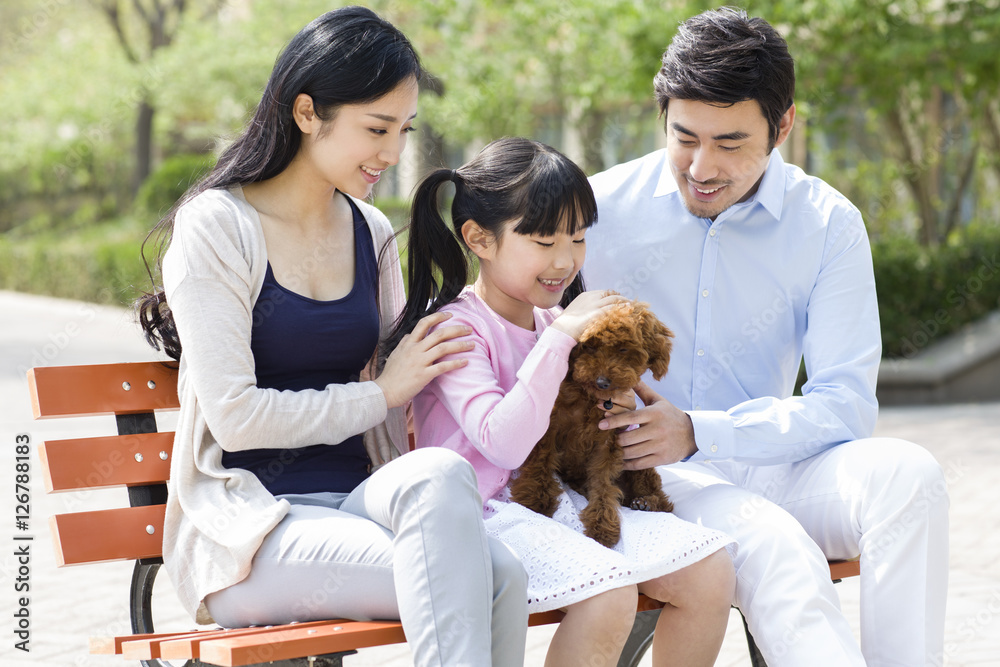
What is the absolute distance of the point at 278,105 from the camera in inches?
105

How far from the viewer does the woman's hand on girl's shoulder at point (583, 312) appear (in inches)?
100

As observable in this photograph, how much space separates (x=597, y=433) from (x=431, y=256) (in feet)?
2.25

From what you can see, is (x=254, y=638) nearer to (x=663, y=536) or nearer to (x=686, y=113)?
(x=663, y=536)

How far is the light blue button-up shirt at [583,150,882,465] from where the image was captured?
3.12 metres

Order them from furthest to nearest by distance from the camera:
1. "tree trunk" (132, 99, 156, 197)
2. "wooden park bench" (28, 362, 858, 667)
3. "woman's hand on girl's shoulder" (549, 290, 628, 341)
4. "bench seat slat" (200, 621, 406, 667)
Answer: "tree trunk" (132, 99, 156, 197) → "wooden park bench" (28, 362, 858, 667) → "woman's hand on girl's shoulder" (549, 290, 628, 341) → "bench seat slat" (200, 621, 406, 667)

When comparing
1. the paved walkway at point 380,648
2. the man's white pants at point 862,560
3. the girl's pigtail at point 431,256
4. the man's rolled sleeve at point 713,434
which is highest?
the girl's pigtail at point 431,256

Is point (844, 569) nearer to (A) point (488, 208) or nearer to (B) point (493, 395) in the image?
(B) point (493, 395)

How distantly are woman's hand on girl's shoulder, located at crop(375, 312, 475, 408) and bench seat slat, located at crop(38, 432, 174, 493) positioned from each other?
0.65m

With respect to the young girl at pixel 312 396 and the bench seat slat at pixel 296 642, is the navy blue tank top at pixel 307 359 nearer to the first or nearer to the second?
the young girl at pixel 312 396

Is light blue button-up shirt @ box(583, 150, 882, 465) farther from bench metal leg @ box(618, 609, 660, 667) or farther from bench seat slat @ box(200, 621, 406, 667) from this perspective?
bench seat slat @ box(200, 621, 406, 667)

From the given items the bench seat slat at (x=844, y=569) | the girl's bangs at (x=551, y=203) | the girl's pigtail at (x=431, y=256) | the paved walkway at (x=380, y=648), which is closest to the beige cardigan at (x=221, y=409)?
the girl's pigtail at (x=431, y=256)

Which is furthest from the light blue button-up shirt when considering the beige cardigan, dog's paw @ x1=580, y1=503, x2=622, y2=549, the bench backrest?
the bench backrest

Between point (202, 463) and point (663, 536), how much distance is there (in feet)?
3.59

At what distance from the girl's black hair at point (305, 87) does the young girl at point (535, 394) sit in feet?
1.19
